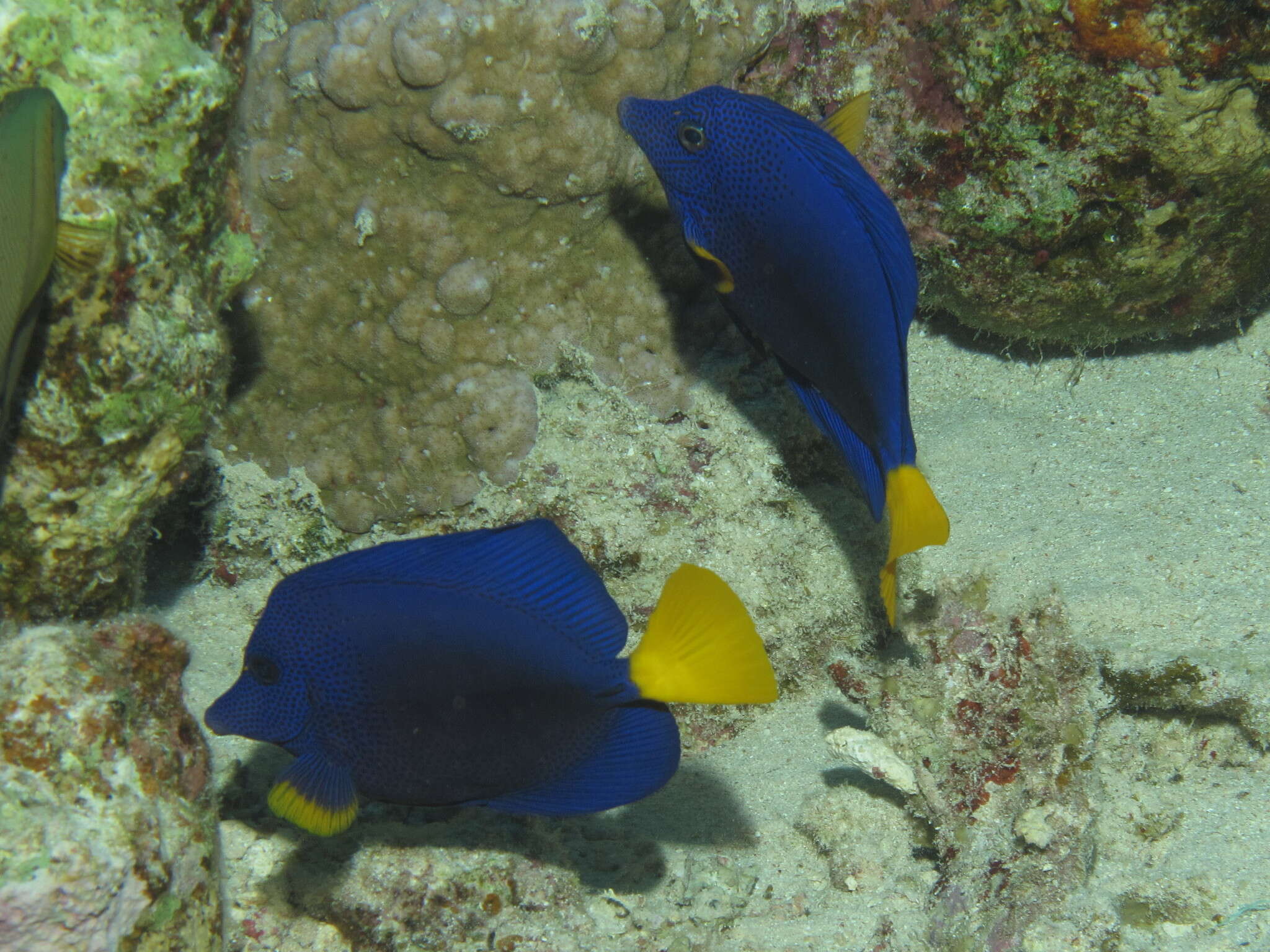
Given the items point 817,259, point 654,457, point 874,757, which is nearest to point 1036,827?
point 874,757

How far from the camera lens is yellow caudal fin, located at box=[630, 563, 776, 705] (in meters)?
1.75

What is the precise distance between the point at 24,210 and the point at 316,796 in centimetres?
137

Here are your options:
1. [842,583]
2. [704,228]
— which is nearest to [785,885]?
[842,583]

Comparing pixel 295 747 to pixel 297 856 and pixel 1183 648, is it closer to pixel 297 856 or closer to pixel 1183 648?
pixel 297 856

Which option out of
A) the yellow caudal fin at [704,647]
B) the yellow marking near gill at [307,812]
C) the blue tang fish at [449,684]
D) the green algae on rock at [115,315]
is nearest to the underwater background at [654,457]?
the green algae on rock at [115,315]

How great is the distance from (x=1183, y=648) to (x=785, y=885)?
5.31ft

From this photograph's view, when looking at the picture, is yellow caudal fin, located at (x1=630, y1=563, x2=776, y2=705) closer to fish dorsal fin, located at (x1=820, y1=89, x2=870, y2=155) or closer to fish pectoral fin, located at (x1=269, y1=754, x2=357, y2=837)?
fish pectoral fin, located at (x1=269, y1=754, x2=357, y2=837)

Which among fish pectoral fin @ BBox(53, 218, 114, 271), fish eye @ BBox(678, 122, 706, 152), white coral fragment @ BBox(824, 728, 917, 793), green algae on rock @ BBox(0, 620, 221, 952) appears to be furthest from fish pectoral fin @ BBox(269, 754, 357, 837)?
fish eye @ BBox(678, 122, 706, 152)

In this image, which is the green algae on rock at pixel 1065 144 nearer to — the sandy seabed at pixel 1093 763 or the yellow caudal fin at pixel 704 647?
the sandy seabed at pixel 1093 763

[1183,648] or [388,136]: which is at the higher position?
[388,136]

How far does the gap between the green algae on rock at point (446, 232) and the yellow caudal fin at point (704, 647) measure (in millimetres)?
1696

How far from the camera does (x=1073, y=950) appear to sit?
2.54 metres

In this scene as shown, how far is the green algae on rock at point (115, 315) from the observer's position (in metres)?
1.99

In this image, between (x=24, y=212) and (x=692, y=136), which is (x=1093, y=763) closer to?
(x=692, y=136)
